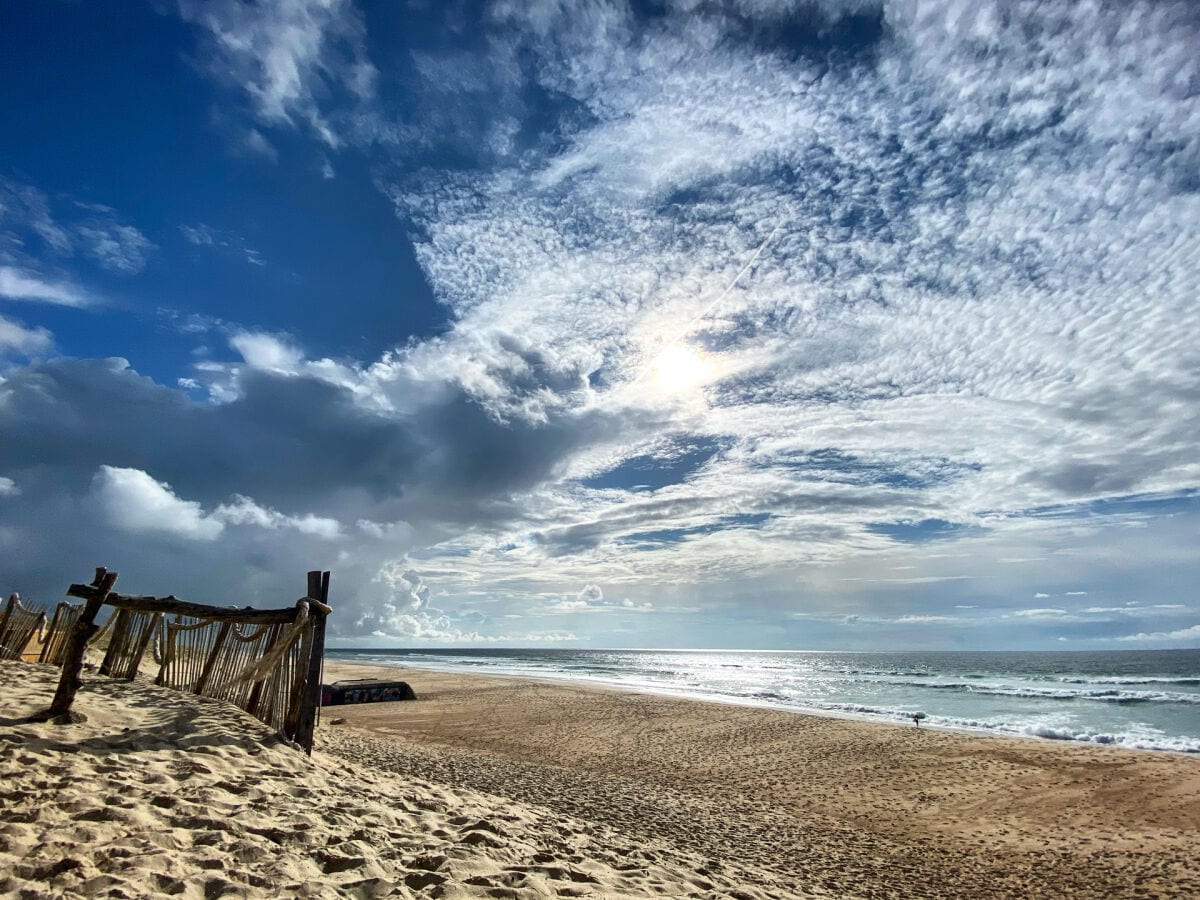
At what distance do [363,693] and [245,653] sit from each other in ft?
65.4

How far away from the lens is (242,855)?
4266 mm

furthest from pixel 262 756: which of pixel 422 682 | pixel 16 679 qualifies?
pixel 422 682

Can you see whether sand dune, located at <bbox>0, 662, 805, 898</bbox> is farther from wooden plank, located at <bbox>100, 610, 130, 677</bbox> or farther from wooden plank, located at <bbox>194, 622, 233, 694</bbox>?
wooden plank, located at <bbox>100, 610, 130, 677</bbox>

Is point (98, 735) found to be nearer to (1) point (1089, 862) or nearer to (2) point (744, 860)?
(2) point (744, 860)

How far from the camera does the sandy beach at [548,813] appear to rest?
427 cm

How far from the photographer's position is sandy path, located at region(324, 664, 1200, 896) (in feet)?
27.0

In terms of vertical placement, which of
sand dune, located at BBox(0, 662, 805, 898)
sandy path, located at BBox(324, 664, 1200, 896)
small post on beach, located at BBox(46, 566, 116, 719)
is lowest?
sandy path, located at BBox(324, 664, 1200, 896)

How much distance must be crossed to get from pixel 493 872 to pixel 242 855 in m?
1.89

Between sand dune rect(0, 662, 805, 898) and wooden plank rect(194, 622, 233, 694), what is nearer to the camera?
sand dune rect(0, 662, 805, 898)

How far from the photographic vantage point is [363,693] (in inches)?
1022

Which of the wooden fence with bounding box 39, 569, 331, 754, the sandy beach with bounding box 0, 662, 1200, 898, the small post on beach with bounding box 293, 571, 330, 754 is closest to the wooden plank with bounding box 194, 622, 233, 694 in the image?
the wooden fence with bounding box 39, 569, 331, 754

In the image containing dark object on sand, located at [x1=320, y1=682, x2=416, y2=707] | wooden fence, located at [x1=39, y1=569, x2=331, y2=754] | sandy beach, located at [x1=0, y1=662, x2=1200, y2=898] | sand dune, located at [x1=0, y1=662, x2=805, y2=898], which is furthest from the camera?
dark object on sand, located at [x1=320, y1=682, x2=416, y2=707]

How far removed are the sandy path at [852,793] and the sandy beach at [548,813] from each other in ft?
0.22

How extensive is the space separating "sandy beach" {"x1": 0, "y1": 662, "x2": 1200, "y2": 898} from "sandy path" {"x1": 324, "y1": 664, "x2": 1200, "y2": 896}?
0.07 m
